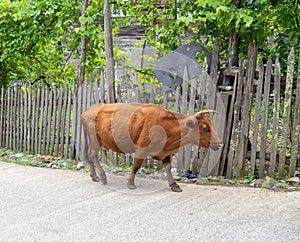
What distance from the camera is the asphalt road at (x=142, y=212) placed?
A: 3516 mm

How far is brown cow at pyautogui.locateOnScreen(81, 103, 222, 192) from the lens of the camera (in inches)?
185

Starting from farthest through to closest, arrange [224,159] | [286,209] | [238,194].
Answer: [224,159]
[238,194]
[286,209]

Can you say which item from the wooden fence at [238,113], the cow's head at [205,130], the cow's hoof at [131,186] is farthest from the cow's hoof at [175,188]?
the wooden fence at [238,113]

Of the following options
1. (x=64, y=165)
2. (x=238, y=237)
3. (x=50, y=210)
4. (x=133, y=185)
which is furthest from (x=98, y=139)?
(x=238, y=237)

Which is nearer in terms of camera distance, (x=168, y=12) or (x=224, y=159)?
(x=224, y=159)

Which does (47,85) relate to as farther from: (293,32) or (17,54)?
(293,32)

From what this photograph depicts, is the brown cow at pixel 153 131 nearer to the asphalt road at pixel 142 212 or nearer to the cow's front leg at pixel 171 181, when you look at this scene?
the cow's front leg at pixel 171 181

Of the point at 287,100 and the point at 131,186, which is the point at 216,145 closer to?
the point at 131,186

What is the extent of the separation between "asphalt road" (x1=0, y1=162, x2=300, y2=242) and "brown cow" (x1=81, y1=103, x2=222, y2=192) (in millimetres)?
458

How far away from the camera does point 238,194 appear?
15.8 ft

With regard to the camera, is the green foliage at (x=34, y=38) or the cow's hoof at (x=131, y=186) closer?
the cow's hoof at (x=131, y=186)

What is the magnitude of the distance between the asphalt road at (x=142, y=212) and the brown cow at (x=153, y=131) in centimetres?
46

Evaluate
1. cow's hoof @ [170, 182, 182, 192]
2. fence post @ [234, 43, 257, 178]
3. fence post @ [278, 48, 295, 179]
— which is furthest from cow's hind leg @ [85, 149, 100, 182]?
fence post @ [278, 48, 295, 179]

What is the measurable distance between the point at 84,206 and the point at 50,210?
400 millimetres
